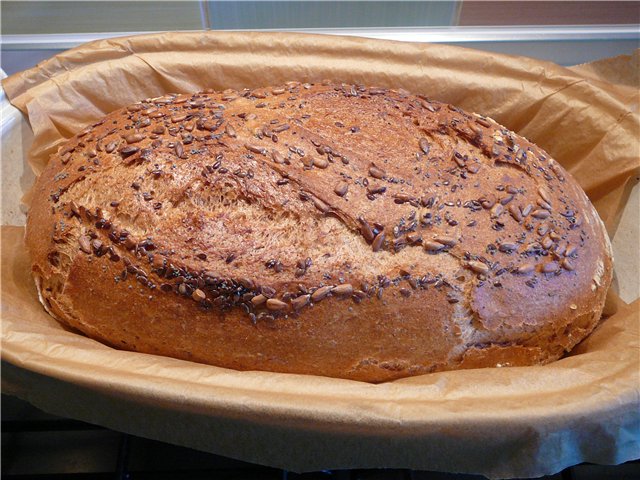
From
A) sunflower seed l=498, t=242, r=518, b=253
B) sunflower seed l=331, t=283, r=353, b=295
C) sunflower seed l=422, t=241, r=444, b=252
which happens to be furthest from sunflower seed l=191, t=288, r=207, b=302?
sunflower seed l=498, t=242, r=518, b=253

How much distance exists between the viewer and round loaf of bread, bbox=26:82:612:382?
1158 millimetres

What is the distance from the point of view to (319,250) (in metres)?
1.17

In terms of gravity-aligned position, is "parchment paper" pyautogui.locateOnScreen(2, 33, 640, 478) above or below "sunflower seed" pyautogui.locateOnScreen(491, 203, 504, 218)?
below

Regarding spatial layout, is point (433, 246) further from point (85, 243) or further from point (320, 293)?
point (85, 243)

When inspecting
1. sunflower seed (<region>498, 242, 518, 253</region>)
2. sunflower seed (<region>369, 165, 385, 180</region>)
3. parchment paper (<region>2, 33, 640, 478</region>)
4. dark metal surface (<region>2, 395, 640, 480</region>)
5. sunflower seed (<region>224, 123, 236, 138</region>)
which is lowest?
dark metal surface (<region>2, 395, 640, 480</region>)

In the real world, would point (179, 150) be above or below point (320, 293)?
above

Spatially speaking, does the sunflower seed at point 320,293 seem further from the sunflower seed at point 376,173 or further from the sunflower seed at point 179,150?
the sunflower seed at point 179,150

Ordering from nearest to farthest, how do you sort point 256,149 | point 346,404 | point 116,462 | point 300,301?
point 346,404, point 300,301, point 256,149, point 116,462

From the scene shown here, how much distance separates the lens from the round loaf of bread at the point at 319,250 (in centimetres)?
116

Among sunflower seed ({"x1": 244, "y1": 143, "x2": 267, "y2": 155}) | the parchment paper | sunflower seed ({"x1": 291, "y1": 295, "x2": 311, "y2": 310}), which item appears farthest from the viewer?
sunflower seed ({"x1": 244, "y1": 143, "x2": 267, "y2": 155})

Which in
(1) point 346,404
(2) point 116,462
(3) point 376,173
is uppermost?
(3) point 376,173

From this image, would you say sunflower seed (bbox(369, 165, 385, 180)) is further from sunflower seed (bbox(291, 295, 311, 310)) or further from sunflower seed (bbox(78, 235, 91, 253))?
sunflower seed (bbox(78, 235, 91, 253))

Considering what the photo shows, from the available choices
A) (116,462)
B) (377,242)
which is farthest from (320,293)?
(116,462)

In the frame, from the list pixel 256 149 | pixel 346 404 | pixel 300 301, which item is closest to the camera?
pixel 346 404
